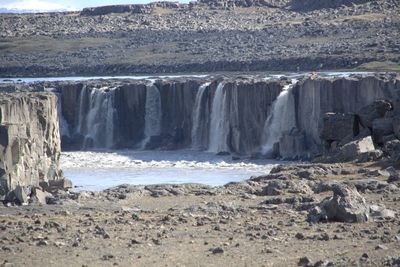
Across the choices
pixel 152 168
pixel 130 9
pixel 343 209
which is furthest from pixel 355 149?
pixel 130 9

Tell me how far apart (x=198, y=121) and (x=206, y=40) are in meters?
57.6

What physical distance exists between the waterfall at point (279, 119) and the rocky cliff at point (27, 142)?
14867mm

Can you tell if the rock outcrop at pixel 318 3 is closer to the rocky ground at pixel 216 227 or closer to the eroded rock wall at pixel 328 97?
the eroded rock wall at pixel 328 97

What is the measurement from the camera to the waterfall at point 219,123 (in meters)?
67.2

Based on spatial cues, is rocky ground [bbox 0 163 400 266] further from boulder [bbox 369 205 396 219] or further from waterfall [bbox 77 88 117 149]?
waterfall [bbox 77 88 117 149]

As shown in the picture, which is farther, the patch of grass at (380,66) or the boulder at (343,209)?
the patch of grass at (380,66)

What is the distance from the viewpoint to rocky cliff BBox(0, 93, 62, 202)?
4050 cm

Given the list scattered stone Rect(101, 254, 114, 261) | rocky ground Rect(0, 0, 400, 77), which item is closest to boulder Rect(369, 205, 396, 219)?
scattered stone Rect(101, 254, 114, 261)

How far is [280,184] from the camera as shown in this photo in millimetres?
37531

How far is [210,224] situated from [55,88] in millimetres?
46338

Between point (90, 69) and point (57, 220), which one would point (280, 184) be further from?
point (90, 69)

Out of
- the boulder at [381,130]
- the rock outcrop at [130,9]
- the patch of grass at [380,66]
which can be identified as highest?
the rock outcrop at [130,9]

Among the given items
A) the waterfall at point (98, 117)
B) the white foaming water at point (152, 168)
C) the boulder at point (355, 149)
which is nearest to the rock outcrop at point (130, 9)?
the waterfall at point (98, 117)

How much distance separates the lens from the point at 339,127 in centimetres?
4906
